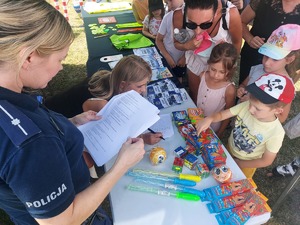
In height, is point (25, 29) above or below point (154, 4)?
above

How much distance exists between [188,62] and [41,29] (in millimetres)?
1825

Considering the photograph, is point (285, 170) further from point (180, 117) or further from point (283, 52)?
point (180, 117)

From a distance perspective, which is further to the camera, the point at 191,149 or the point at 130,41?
the point at 130,41

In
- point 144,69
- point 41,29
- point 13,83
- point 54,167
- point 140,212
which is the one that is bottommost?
point 140,212

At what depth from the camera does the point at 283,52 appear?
5.71ft

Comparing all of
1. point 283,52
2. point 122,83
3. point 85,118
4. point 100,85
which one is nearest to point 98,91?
point 100,85

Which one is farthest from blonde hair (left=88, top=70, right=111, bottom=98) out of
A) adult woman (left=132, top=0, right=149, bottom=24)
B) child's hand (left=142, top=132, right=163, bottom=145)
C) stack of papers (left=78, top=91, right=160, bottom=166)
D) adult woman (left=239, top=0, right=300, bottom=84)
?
adult woman (left=132, top=0, right=149, bottom=24)

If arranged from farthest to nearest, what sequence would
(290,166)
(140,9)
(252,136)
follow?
(140,9), (290,166), (252,136)

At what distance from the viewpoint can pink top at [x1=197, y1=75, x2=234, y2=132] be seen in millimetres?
1962

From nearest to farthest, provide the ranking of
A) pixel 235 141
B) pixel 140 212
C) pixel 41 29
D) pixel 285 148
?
pixel 41 29 → pixel 140 212 → pixel 235 141 → pixel 285 148

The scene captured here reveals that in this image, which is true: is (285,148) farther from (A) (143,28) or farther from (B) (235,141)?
(A) (143,28)

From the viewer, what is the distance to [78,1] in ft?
15.9

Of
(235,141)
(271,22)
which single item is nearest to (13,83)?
(235,141)

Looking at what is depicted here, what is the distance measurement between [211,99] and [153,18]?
4.58 feet
